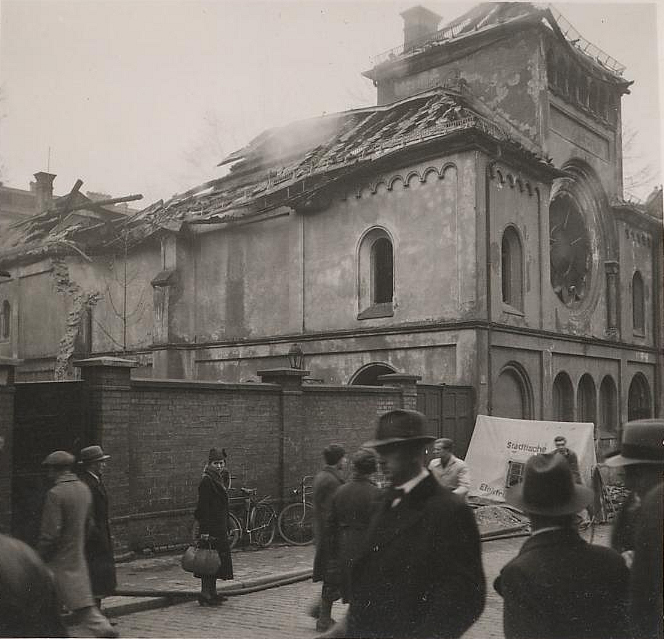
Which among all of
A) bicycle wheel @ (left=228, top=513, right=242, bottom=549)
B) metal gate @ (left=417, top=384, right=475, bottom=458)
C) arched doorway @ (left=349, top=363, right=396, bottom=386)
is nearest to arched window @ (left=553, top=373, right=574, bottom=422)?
metal gate @ (left=417, top=384, right=475, bottom=458)

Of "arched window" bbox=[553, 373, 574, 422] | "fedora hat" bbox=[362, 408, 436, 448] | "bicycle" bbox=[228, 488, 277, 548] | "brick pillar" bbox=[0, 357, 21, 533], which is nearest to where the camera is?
"fedora hat" bbox=[362, 408, 436, 448]

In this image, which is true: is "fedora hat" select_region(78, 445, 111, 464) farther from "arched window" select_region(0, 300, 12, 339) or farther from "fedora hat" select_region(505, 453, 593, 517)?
"fedora hat" select_region(505, 453, 593, 517)

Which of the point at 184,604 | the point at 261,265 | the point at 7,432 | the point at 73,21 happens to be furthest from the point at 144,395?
the point at 261,265

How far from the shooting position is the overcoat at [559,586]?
11.3 feet

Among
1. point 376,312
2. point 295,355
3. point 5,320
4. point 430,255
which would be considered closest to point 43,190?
point 5,320

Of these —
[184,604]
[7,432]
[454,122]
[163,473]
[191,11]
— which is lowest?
[184,604]

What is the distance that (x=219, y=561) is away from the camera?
334 inches

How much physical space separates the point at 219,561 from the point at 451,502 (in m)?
5.37

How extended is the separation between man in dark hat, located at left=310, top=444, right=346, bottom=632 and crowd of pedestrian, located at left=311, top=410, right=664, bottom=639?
3125 millimetres

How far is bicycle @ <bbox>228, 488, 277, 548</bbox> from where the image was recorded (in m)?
12.2

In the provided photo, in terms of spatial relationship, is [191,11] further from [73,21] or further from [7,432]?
[7,432]

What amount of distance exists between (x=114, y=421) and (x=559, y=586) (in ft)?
27.0

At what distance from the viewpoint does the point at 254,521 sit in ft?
41.0

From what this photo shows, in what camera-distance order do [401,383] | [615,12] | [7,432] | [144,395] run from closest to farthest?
[615,12] < [7,432] < [144,395] < [401,383]
